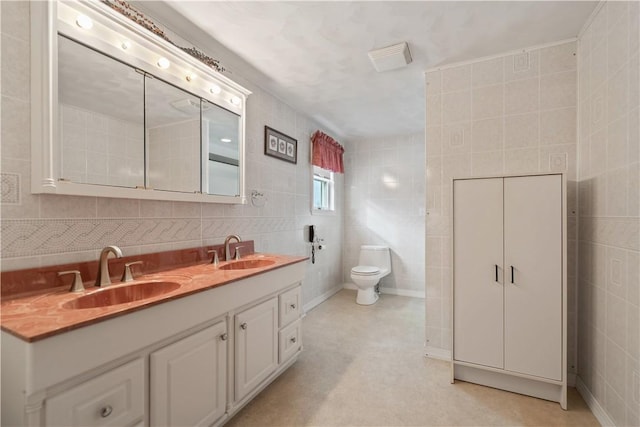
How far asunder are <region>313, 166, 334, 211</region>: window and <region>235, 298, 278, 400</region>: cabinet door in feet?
7.28

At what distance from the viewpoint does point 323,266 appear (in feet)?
13.1

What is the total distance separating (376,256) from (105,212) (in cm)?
341

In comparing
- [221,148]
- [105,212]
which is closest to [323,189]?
[221,148]

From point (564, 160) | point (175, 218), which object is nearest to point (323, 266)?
point (175, 218)

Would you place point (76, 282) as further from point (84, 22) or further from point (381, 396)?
point (381, 396)

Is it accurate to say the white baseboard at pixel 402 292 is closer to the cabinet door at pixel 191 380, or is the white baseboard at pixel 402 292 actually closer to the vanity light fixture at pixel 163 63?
the cabinet door at pixel 191 380

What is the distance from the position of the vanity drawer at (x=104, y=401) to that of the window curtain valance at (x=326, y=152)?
2.88 metres

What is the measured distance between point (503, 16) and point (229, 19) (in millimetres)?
1717

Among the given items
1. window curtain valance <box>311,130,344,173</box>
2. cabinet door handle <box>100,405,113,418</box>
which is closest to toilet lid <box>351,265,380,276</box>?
window curtain valance <box>311,130,344,173</box>

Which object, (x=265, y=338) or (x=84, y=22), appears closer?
(x=84, y=22)

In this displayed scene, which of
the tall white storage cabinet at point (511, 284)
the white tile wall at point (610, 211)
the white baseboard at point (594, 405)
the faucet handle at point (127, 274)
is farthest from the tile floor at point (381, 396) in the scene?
the faucet handle at point (127, 274)

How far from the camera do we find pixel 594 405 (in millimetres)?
1745

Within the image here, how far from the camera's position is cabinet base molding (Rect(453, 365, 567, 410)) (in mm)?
1861

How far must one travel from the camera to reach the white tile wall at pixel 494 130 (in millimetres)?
2078
